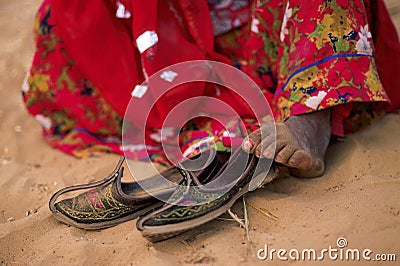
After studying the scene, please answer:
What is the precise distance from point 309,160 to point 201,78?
1.45ft

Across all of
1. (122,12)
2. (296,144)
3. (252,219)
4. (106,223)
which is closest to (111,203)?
(106,223)

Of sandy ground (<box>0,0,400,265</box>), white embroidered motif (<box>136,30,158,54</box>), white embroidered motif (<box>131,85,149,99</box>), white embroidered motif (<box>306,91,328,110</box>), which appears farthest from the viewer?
white embroidered motif (<box>131,85,149,99</box>)

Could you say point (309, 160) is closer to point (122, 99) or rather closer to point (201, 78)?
point (201, 78)

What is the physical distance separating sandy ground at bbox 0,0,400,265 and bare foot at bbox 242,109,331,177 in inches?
2.6

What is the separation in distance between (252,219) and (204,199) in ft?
0.44

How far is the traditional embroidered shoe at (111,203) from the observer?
127cm

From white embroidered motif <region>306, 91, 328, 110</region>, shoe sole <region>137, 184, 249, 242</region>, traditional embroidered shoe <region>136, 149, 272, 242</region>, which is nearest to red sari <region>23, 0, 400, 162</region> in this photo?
white embroidered motif <region>306, 91, 328, 110</region>

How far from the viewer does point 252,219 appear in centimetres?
123

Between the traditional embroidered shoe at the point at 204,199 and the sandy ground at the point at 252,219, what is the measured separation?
0.05 metres

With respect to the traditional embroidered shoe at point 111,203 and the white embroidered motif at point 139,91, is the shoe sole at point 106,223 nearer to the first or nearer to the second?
the traditional embroidered shoe at point 111,203

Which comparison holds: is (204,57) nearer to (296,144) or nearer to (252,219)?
(296,144)

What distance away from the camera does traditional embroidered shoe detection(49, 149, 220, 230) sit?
127 cm

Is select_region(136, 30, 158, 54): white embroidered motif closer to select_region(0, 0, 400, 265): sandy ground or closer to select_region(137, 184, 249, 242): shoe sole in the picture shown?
select_region(0, 0, 400, 265): sandy ground

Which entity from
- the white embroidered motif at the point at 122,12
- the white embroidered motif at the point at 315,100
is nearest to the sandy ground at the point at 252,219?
the white embroidered motif at the point at 315,100
